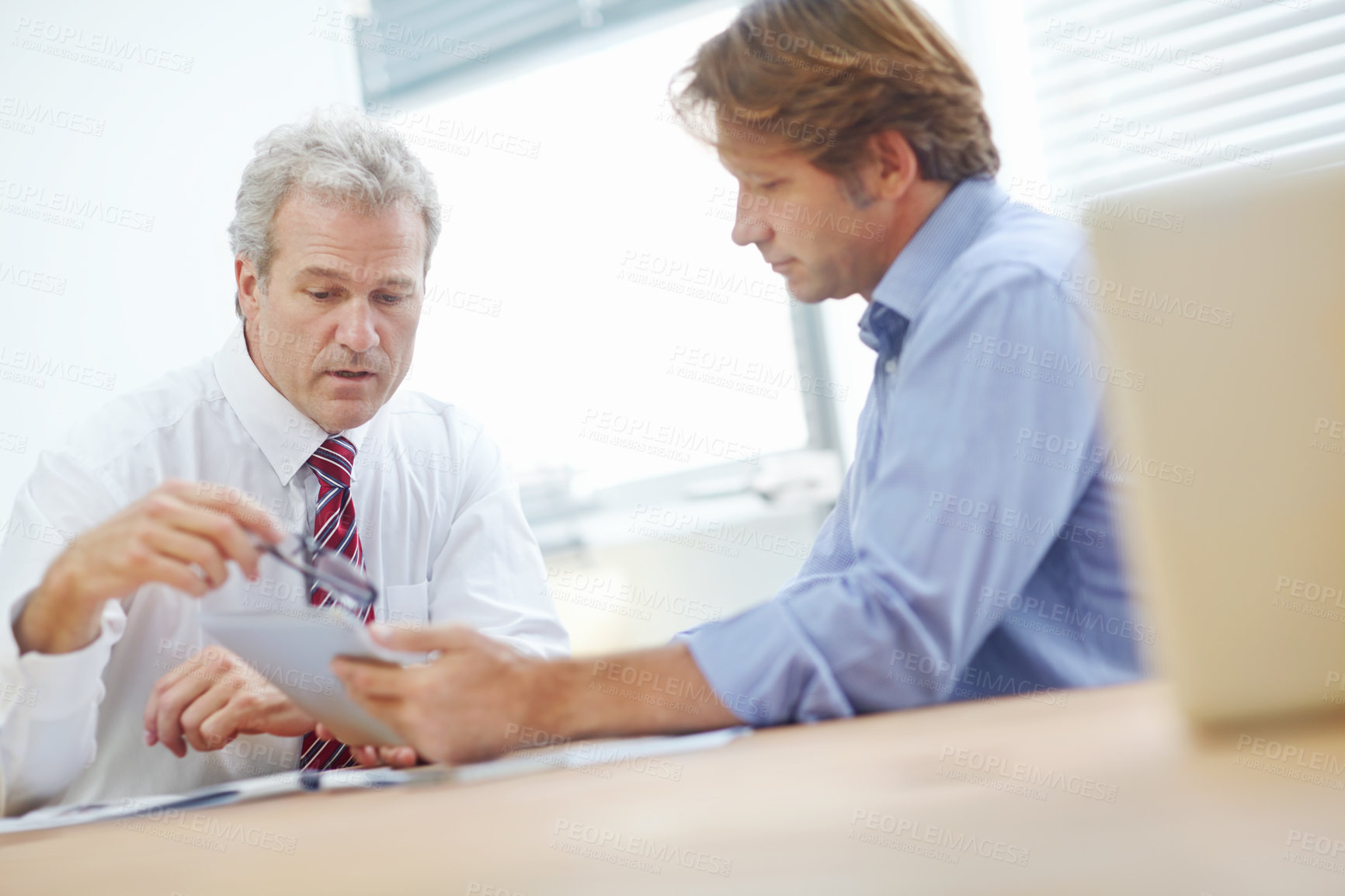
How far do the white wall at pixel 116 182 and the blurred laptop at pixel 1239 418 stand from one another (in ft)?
7.69

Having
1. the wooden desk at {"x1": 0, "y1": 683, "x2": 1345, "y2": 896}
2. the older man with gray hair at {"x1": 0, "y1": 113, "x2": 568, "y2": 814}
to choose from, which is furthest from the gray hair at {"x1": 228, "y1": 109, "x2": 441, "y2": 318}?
the wooden desk at {"x1": 0, "y1": 683, "x2": 1345, "y2": 896}

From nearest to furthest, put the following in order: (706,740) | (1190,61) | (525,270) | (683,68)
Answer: (706,740) < (683,68) < (1190,61) < (525,270)

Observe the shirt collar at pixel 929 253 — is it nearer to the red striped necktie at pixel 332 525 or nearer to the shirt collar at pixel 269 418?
the red striped necktie at pixel 332 525

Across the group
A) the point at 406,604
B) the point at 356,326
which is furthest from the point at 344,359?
the point at 406,604

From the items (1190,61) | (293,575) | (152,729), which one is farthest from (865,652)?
(1190,61)

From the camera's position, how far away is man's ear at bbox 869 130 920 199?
1.10m

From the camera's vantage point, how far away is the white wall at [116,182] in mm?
2215

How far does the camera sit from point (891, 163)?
110cm

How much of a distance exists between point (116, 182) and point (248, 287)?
107 centimetres

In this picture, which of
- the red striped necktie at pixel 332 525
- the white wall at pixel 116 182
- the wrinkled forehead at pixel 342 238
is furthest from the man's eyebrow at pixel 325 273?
the white wall at pixel 116 182

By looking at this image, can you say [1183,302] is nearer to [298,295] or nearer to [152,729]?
[152,729]

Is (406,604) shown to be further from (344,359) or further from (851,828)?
(851,828)

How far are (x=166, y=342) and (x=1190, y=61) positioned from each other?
225 centimetres

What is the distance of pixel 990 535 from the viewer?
31.1 inches
